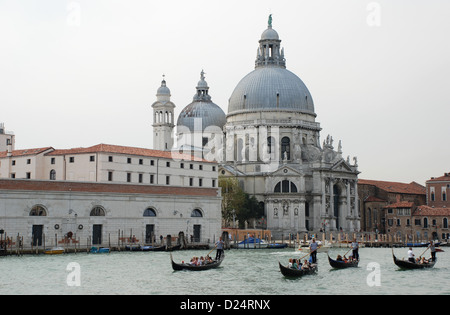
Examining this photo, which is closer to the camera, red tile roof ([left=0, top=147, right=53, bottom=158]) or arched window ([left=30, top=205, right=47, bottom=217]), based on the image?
arched window ([left=30, top=205, right=47, bottom=217])

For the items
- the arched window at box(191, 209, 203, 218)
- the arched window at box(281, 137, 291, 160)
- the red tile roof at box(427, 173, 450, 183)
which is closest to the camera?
the arched window at box(191, 209, 203, 218)

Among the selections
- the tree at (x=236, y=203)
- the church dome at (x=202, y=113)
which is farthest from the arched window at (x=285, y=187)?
the church dome at (x=202, y=113)

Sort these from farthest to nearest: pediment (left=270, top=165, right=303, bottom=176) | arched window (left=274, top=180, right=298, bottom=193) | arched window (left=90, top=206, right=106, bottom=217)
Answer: arched window (left=274, top=180, right=298, bottom=193), pediment (left=270, top=165, right=303, bottom=176), arched window (left=90, top=206, right=106, bottom=217)

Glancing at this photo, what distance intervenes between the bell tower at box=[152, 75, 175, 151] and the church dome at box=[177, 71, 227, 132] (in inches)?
124

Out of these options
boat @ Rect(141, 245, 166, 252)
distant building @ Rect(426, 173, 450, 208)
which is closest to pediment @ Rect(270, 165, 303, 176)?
distant building @ Rect(426, 173, 450, 208)

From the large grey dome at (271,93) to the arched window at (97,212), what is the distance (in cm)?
3196

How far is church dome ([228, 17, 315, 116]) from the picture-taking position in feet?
253

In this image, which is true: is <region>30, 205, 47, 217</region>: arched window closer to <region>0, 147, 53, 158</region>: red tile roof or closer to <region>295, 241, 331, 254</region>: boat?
<region>0, 147, 53, 158</region>: red tile roof

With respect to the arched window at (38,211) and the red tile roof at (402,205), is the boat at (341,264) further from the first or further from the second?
the red tile roof at (402,205)

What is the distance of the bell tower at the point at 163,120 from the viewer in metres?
85.2

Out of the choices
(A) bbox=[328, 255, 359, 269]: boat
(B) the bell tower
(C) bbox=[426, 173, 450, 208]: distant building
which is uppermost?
(B) the bell tower
